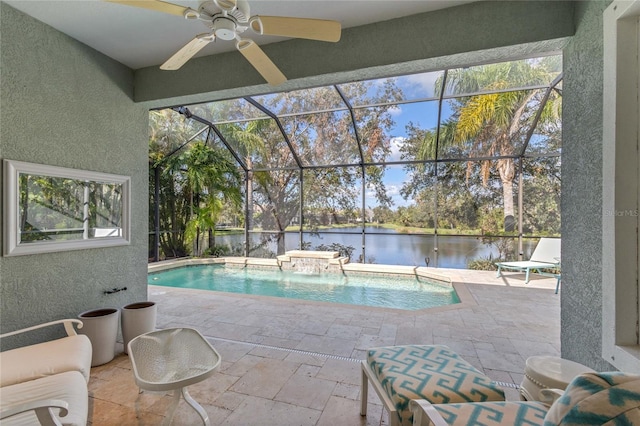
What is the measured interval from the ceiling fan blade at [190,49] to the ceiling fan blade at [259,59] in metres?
0.19

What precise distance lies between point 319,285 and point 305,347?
3.81m

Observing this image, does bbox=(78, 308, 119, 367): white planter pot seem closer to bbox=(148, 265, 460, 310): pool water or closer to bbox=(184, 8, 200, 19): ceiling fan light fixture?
bbox=(184, 8, 200, 19): ceiling fan light fixture

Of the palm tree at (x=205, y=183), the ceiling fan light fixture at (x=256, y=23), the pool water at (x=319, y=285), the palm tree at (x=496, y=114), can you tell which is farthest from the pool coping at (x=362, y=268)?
the ceiling fan light fixture at (x=256, y=23)

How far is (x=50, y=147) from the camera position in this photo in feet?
8.55

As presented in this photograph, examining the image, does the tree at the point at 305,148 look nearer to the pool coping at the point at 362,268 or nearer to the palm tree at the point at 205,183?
the palm tree at the point at 205,183

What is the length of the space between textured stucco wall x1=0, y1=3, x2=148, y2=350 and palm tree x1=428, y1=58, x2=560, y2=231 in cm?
510

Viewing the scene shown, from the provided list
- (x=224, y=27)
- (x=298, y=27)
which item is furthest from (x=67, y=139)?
(x=298, y=27)

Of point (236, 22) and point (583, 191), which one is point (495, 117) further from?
point (236, 22)

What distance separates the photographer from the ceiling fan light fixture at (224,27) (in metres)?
1.67

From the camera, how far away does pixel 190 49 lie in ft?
6.38

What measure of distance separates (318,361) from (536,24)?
330cm

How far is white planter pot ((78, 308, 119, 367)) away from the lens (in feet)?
8.64

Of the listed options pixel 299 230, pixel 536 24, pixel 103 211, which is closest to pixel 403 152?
pixel 299 230

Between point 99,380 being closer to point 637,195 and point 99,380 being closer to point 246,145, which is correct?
point 637,195
